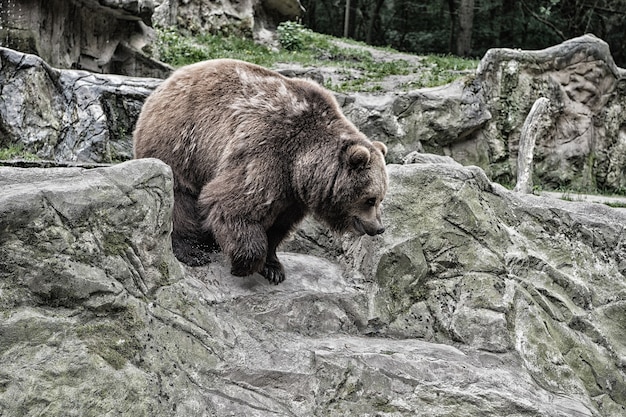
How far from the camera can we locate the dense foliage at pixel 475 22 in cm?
2247

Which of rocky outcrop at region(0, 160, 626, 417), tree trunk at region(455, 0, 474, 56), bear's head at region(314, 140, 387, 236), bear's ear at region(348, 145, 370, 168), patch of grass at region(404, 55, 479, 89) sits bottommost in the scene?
rocky outcrop at region(0, 160, 626, 417)

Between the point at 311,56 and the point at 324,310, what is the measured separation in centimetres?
1207

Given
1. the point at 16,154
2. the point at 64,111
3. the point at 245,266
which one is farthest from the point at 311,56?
the point at 245,266

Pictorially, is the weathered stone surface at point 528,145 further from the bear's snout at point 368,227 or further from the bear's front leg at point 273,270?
the bear's front leg at point 273,270

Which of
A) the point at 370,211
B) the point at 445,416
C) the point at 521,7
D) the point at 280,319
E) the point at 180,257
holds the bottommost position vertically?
the point at 445,416

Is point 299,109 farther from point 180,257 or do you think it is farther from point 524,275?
point 524,275

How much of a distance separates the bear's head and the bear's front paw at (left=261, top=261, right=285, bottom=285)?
591mm

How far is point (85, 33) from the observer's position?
36.4 ft

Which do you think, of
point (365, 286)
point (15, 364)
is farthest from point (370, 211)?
point (15, 364)

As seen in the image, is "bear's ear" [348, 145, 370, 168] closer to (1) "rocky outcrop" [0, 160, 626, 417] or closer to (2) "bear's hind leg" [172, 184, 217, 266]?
(1) "rocky outcrop" [0, 160, 626, 417]

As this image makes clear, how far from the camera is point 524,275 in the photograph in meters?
6.09

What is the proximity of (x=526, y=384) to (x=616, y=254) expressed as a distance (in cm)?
240

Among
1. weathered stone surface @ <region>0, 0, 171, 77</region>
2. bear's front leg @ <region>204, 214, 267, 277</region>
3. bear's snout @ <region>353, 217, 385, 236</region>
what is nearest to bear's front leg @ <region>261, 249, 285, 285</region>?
bear's front leg @ <region>204, 214, 267, 277</region>

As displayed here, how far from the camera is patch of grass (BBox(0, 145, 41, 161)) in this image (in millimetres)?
7575
